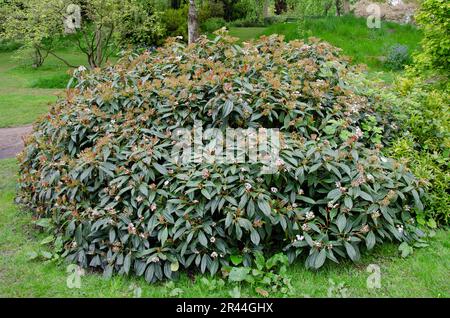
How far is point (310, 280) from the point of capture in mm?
2705

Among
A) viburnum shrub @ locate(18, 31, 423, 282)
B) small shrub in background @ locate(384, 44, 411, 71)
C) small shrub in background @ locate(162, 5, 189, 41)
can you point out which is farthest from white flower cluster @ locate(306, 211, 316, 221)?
small shrub in background @ locate(162, 5, 189, 41)

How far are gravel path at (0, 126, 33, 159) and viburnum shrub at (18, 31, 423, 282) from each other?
2.23 metres

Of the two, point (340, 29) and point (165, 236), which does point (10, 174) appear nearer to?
point (165, 236)

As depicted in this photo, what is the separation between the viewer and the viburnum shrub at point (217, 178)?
2.75 m

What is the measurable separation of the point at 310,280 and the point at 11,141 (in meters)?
4.99

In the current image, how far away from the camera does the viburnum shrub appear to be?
275 cm

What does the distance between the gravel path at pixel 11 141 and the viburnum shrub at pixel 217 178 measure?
2.23 m

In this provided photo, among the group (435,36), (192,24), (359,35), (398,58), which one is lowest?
(398,58)

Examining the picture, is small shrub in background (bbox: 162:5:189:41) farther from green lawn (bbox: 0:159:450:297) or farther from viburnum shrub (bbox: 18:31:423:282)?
green lawn (bbox: 0:159:450:297)

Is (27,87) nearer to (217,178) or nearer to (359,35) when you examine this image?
(359,35)

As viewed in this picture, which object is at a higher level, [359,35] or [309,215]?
[359,35]

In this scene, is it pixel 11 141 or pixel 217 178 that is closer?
pixel 217 178

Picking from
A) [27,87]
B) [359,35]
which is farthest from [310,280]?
[27,87]
